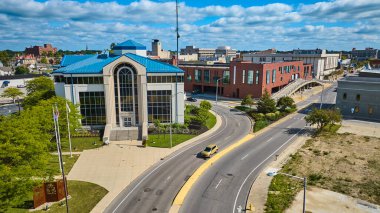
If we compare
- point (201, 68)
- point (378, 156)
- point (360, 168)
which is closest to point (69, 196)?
point (360, 168)

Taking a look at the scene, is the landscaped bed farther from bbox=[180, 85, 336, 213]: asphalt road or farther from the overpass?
the overpass

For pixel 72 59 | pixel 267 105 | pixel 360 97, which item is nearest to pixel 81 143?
pixel 72 59

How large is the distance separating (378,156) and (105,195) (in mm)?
42838

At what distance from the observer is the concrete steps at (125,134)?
56719 millimetres

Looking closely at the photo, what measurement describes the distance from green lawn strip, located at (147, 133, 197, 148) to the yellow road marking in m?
9.72

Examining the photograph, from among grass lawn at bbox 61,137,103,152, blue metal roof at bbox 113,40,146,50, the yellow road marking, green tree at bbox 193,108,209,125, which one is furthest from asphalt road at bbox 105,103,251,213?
blue metal roof at bbox 113,40,146,50

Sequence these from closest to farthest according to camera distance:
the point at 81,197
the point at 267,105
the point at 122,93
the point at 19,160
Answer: the point at 19,160
the point at 81,197
the point at 122,93
the point at 267,105

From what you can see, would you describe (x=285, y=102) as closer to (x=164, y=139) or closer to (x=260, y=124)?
(x=260, y=124)

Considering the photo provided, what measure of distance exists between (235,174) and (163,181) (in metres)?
10.3

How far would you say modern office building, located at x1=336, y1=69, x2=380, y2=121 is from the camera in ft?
230

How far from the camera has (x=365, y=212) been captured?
2978 cm

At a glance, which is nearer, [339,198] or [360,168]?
[339,198]

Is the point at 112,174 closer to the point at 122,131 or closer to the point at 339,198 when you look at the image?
the point at 122,131

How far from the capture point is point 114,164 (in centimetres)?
4438
